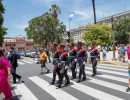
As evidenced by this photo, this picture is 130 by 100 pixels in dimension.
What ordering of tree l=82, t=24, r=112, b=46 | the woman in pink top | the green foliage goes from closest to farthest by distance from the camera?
the woman in pink top < tree l=82, t=24, r=112, b=46 < the green foliage

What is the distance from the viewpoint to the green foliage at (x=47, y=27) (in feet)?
213

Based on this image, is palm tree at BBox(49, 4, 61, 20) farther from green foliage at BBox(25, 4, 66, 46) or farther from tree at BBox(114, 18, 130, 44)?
tree at BBox(114, 18, 130, 44)

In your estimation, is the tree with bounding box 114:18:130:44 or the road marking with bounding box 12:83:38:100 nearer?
the road marking with bounding box 12:83:38:100

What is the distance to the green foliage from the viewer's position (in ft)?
213

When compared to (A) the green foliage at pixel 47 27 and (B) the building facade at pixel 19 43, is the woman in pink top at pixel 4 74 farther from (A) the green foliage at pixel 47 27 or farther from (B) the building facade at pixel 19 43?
(B) the building facade at pixel 19 43

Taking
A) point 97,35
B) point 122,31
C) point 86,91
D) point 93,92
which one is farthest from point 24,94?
point 122,31

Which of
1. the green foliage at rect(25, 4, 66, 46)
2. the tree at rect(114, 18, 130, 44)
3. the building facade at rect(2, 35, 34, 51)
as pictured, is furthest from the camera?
the building facade at rect(2, 35, 34, 51)

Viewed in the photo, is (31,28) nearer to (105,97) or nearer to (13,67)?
(13,67)

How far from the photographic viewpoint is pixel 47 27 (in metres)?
65.3

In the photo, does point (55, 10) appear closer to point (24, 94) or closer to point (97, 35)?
point (97, 35)

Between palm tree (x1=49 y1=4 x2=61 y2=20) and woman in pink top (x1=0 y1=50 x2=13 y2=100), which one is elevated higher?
palm tree (x1=49 y1=4 x2=61 y2=20)

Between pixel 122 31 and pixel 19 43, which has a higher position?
pixel 122 31

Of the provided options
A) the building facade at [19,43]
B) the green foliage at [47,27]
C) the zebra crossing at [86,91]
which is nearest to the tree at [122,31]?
the green foliage at [47,27]

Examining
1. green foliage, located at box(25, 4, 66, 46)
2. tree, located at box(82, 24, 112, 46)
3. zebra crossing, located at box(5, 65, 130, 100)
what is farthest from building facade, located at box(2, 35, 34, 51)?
zebra crossing, located at box(5, 65, 130, 100)
